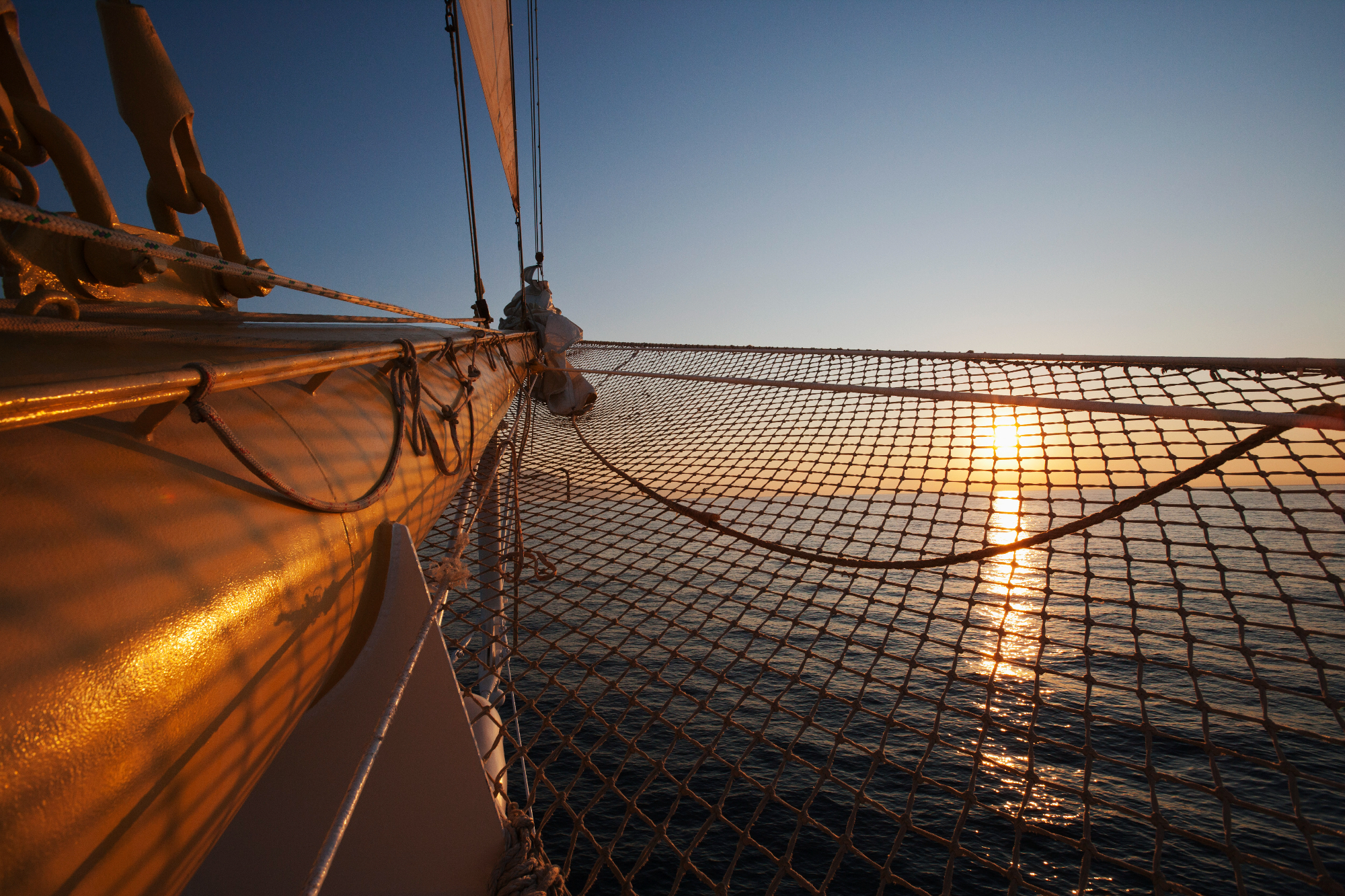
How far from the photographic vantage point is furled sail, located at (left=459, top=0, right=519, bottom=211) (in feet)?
14.7

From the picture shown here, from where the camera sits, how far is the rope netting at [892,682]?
1508mm

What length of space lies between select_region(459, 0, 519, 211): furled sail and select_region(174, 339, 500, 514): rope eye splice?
11.5ft

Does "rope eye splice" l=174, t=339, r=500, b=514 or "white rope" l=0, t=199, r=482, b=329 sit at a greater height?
"white rope" l=0, t=199, r=482, b=329

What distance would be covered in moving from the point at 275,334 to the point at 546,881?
1428 millimetres

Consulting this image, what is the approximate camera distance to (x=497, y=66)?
217 inches

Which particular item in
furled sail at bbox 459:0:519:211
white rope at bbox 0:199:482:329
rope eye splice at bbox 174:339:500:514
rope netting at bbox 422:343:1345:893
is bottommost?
rope netting at bbox 422:343:1345:893

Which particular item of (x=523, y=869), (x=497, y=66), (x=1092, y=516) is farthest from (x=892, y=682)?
(x=497, y=66)

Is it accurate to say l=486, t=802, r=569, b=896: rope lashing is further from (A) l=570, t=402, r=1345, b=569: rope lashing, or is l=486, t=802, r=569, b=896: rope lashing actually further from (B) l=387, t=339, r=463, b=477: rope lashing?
(A) l=570, t=402, r=1345, b=569: rope lashing

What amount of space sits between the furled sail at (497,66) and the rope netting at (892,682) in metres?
2.46

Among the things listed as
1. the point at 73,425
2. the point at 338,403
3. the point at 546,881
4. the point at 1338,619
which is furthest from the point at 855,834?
the point at 1338,619

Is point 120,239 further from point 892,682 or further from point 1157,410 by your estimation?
point 892,682

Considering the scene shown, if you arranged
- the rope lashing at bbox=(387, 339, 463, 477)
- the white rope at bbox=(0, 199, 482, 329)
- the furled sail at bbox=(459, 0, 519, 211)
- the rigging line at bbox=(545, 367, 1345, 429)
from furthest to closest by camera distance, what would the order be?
the furled sail at bbox=(459, 0, 519, 211) → the rope lashing at bbox=(387, 339, 463, 477) → the rigging line at bbox=(545, 367, 1345, 429) → the white rope at bbox=(0, 199, 482, 329)

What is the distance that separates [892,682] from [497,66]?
788 cm

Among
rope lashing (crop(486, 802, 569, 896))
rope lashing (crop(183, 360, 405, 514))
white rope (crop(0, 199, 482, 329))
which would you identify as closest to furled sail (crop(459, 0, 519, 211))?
white rope (crop(0, 199, 482, 329))
